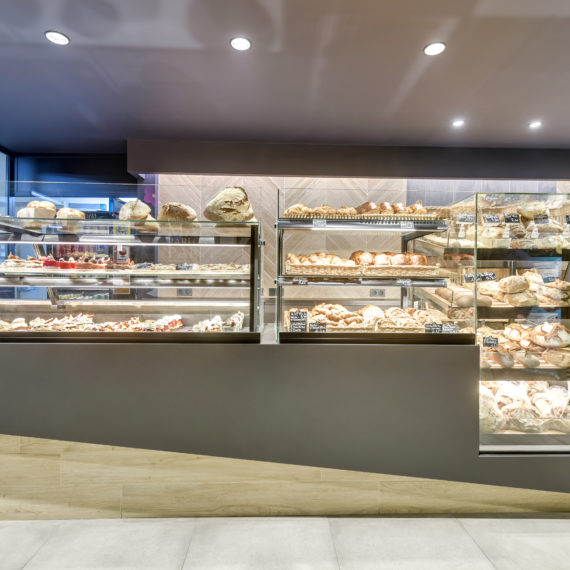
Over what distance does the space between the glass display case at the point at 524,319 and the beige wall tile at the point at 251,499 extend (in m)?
0.88

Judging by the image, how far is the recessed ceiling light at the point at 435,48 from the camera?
90.2 inches

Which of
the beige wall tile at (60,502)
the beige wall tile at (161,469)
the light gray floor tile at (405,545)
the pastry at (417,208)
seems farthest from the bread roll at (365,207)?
the beige wall tile at (60,502)

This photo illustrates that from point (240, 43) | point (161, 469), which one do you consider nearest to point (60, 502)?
point (161, 469)

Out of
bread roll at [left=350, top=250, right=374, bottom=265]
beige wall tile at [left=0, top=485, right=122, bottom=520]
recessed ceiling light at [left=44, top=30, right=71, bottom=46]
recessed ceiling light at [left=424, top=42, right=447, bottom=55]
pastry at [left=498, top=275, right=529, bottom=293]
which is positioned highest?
recessed ceiling light at [left=44, top=30, right=71, bottom=46]

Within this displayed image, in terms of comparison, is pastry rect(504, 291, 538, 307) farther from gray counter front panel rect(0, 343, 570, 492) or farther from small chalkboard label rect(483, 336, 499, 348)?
gray counter front panel rect(0, 343, 570, 492)

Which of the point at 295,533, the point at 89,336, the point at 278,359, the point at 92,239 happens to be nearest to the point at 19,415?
the point at 89,336

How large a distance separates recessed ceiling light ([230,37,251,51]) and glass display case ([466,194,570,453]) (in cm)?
174

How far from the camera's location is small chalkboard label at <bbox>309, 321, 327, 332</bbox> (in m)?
2.18

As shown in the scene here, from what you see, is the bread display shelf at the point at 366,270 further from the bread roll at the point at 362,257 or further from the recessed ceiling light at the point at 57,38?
the recessed ceiling light at the point at 57,38

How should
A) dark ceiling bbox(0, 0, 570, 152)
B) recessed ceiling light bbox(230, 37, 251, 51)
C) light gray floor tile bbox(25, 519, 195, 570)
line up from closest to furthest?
light gray floor tile bbox(25, 519, 195, 570) → dark ceiling bbox(0, 0, 570, 152) → recessed ceiling light bbox(230, 37, 251, 51)

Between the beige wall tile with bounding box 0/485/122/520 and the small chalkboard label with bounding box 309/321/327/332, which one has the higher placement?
the small chalkboard label with bounding box 309/321/327/332

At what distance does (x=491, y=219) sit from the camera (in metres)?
2.24

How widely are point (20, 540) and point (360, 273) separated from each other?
246 cm

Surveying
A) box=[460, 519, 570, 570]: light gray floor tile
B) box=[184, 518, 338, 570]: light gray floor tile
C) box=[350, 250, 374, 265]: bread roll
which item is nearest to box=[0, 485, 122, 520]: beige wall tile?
box=[184, 518, 338, 570]: light gray floor tile
